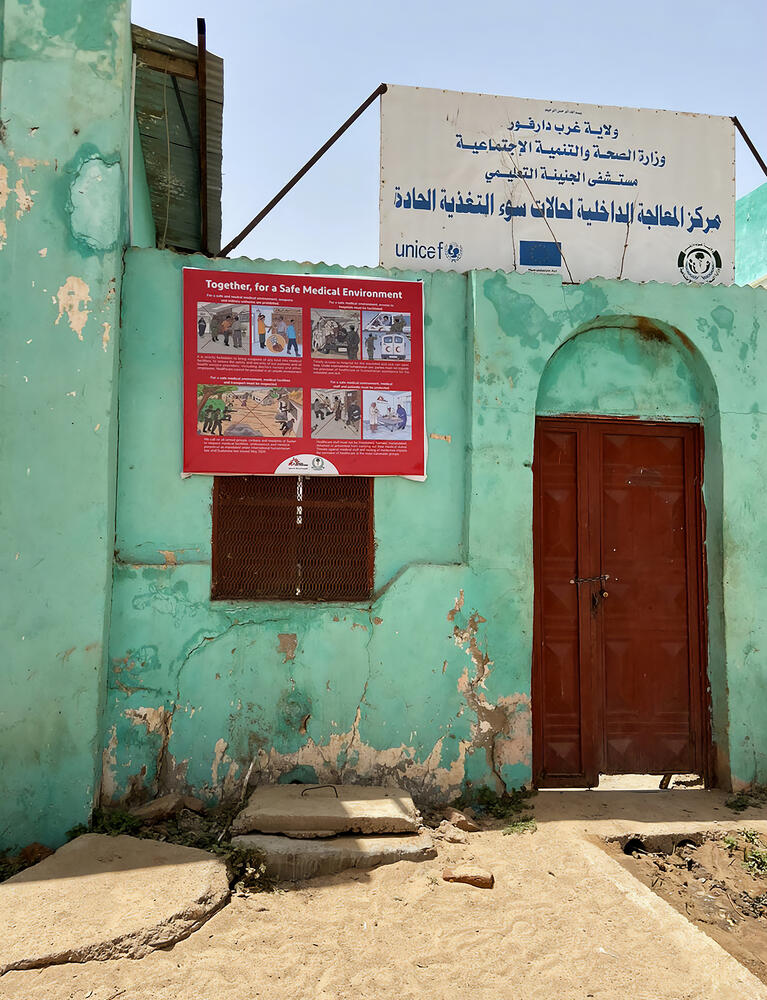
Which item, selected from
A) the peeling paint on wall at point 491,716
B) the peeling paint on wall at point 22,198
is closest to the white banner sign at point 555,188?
the peeling paint on wall at point 22,198

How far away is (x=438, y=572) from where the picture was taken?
15.8 ft

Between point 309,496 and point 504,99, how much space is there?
137 inches

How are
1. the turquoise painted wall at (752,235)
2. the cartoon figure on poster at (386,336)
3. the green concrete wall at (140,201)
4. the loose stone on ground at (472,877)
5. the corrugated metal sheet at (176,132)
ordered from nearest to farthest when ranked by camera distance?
1. the loose stone on ground at (472,877)
2. the cartoon figure on poster at (386,336)
3. the corrugated metal sheet at (176,132)
4. the green concrete wall at (140,201)
5. the turquoise painted wall at (752,235)

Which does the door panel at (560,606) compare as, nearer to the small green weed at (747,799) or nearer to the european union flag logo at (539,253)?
the small green weed at (747,799)

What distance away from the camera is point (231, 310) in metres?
4.74

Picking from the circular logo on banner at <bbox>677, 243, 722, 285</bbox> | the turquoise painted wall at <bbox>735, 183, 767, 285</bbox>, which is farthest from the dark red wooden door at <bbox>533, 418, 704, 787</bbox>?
the turquoise painted wall at <bbox>735, 183, 767, 285</bbox>

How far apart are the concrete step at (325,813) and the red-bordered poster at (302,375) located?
193 centimetres

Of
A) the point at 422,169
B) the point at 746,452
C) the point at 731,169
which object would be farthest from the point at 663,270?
the point at 422,169

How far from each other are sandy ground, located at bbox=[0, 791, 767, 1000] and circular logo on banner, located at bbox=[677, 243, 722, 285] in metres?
4.20

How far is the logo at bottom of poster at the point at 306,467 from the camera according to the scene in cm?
471

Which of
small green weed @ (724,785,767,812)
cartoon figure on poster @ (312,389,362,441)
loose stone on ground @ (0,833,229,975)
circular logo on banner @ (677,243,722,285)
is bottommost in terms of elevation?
small green weed @ (724,785,767,812)

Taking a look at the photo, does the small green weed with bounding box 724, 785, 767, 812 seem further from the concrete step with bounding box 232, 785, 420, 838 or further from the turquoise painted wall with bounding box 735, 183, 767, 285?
the turquoise painted wall with bounding box 735, 183, 767, 285

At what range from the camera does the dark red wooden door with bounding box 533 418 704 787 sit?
16.8ft

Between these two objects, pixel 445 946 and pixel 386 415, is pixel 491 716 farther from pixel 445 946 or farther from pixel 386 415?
pixel 386 415
